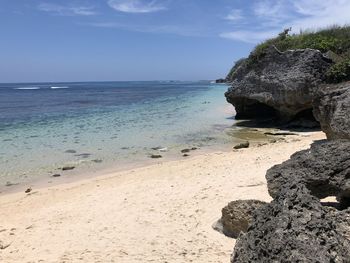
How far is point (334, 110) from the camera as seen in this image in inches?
468

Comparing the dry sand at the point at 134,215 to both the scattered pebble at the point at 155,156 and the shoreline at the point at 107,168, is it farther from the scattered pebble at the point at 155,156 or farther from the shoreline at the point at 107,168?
the scattered pebble at the point at 155,156

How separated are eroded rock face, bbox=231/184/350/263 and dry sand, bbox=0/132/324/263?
2.23 m

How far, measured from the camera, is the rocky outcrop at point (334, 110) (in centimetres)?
1079

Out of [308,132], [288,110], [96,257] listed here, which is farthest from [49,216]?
[288,110]

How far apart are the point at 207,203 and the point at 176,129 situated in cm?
1482

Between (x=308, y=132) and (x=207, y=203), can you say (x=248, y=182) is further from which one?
(x=308, y=132)

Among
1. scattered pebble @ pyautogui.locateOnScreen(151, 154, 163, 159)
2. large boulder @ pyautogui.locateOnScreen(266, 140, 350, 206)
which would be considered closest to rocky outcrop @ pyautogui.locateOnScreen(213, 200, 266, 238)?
large boulder @ pyautogui.locateOnScreen(266, 140, 350, 206)

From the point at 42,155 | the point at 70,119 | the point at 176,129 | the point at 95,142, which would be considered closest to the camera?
the point at 42,155

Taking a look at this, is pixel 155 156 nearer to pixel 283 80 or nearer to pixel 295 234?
pixel 283 80

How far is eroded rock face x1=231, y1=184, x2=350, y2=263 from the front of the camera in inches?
137

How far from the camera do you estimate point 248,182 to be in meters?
9.57

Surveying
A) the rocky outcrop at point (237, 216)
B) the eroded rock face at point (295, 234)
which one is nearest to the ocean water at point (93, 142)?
the rocky outcrop at point (237, 216)

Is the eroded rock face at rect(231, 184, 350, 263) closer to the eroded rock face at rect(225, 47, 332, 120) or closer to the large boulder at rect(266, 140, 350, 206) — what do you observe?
the large boulder at rect(266, 140, 350, 206)

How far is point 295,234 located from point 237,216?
3137mm
